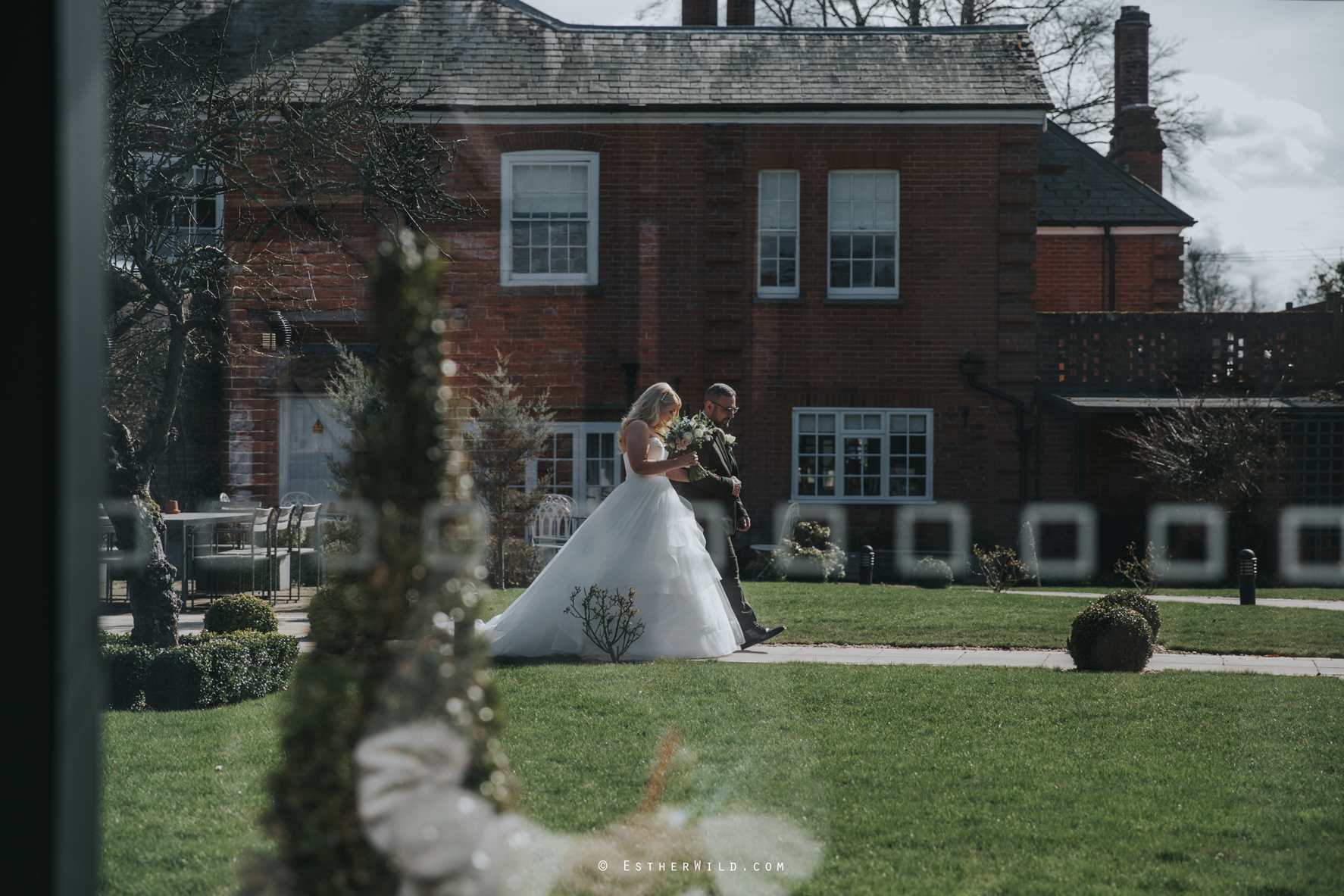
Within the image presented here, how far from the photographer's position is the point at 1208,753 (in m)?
5.60

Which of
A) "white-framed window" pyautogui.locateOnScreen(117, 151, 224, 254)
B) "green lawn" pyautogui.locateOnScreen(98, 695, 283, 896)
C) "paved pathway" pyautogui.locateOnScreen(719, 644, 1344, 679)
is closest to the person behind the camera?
"green lawn" pyautogui.locateOnScreen(98, 695, 283, 896)

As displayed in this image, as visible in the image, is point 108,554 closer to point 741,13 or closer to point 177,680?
point 177,680

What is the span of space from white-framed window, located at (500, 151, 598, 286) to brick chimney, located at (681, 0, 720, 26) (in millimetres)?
4491

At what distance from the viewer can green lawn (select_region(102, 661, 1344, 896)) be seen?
402cm

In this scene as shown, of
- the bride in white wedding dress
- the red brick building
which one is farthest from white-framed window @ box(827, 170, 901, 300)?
the bride in white wedding dress

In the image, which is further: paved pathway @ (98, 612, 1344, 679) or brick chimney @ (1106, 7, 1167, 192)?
brick chimney @ (1106, 7, 1167, 192)

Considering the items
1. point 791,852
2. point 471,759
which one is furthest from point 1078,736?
point 471,759

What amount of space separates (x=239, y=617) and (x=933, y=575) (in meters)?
9.15

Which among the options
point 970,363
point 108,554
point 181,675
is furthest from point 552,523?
point 181,675

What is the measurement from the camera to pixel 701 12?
62.6 feet

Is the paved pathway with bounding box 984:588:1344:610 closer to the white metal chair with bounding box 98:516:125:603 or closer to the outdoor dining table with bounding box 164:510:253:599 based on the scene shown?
the outdoor dining table with bounding box 164:510:253:599

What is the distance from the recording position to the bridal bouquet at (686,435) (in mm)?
8578

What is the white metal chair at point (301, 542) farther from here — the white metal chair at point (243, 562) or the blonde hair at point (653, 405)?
the blonde hair at point (653, 405)

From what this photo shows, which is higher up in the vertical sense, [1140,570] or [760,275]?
[760,275]
